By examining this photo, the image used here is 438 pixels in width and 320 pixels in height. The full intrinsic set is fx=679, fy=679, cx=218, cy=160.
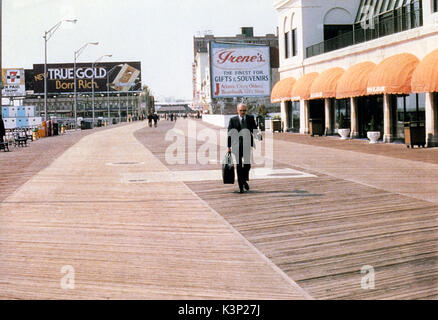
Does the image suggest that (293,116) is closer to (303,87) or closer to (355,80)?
(303,87)

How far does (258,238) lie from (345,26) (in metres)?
37.4

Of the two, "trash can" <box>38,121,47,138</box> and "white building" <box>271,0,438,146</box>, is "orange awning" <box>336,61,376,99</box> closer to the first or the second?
"white building" <box>271,0,438,146</box>

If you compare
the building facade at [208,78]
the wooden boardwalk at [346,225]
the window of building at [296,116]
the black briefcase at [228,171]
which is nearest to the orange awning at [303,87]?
the window of building at [296,116]

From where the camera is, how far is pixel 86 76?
178 m

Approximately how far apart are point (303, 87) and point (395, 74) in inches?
608

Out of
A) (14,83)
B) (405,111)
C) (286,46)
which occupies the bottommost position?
(405,111)

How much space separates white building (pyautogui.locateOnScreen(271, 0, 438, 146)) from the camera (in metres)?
27.6

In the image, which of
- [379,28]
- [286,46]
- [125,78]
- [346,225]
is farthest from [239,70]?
[125,78]

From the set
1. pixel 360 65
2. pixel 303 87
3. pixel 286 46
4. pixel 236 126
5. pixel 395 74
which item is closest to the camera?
pixel 236 126

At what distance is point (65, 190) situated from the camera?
1602cm

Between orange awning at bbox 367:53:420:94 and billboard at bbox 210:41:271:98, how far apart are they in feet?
149

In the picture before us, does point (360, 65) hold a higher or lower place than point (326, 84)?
higher

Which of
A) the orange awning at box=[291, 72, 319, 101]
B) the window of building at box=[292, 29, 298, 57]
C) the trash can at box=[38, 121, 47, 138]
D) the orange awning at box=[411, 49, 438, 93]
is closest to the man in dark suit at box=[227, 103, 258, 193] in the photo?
the orange awning at box=[411, 49, 438, 93]
